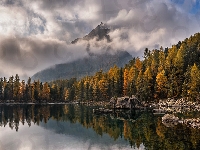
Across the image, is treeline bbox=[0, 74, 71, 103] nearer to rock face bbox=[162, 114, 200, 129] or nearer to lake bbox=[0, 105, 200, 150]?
lake bbox=[0, 105, 200, 150]

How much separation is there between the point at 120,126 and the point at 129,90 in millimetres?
72931

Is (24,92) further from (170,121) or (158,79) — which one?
(170,121)

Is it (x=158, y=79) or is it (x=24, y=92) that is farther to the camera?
(x=24, y=92)

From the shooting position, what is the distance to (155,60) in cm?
13238

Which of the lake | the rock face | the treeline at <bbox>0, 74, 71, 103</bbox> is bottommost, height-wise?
the lake

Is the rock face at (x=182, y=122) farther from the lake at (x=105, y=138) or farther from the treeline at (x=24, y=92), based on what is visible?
the treeline at (x=24, y=92)

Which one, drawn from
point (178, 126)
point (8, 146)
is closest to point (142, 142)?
point (178, 126)

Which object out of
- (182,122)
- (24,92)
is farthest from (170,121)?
(24,92)

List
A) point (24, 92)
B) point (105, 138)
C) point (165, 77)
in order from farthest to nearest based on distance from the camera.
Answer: point (24, 92)
point (165, 77)
point (105, 138)

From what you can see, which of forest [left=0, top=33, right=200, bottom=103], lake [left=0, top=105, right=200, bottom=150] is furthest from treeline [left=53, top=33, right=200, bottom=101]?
lake [left=0, top=105, right=200, bottom=150]

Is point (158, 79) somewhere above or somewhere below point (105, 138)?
above

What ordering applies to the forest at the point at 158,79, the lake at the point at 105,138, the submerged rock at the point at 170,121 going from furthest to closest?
1. the forest at the point at 158,79
2. the submerged rock at the point at 170,121
3. the lake at the point at 105,138

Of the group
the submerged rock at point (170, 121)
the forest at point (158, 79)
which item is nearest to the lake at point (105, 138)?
the submerged rock at point (170, 121)

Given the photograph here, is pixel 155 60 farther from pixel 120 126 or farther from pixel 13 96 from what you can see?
pixel 13 96
